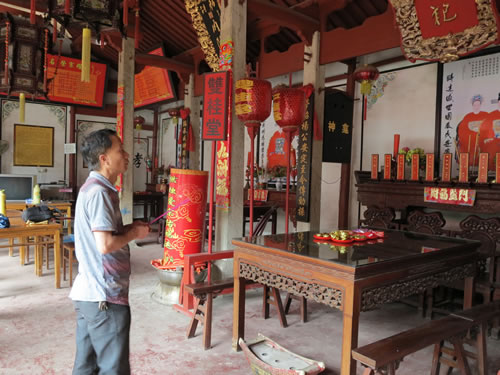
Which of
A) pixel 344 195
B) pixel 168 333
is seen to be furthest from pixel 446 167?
pixel 168 333

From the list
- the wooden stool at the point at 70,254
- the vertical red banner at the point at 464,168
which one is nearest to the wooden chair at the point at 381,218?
the vertical red banner at the point at 464,168

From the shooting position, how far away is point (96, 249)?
147cm

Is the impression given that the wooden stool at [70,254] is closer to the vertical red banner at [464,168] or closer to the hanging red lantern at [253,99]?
the hanging red lantern at [253,99]

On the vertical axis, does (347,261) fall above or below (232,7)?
below

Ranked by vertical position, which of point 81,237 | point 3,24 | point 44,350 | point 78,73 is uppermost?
point 78,73

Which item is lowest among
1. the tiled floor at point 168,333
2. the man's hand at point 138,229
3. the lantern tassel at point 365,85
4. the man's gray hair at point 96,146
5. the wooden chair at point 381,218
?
the tiled floor at point 168,333

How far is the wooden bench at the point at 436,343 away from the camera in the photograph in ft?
5.31

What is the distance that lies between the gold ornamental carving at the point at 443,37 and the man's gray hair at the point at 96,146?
3202mm

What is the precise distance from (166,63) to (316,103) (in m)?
3.35

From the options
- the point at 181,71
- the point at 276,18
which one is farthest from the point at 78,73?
the point at 276,18

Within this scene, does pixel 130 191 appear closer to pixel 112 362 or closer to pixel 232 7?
pixel 232 7

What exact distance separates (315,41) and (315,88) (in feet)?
1.94

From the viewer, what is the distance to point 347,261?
190 cm

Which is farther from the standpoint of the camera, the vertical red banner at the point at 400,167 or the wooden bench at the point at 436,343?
the vertical red banner at the point at 400,167
